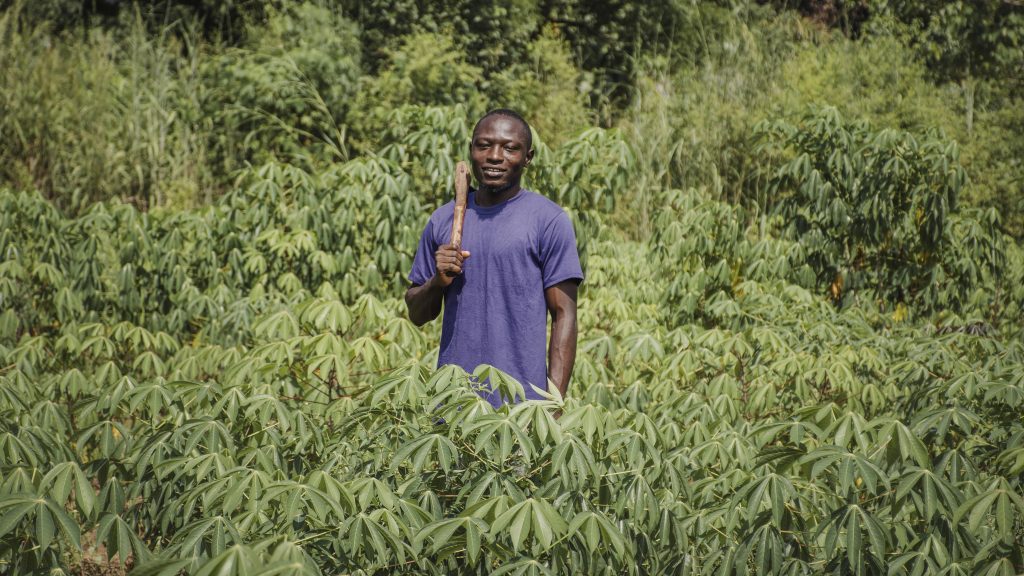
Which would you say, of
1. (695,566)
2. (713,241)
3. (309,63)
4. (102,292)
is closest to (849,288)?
(713,241)

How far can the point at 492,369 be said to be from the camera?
5.39 feet

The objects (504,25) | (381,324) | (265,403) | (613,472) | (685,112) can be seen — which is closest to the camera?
(613,472)

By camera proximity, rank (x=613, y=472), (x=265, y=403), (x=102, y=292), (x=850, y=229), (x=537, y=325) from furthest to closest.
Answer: (x=850, y=229)
(x=102, y=292)
(x=537, y=325)
(x=265, y=403)
(x=613, y=472)

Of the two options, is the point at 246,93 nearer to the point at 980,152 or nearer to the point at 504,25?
the point at 504,25

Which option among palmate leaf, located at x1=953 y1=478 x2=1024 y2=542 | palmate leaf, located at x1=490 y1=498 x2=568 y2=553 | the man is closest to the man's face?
the man

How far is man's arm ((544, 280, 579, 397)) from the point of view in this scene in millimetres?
2027

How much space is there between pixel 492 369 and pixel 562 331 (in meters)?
0.42

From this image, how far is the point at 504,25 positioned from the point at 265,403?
287 inches

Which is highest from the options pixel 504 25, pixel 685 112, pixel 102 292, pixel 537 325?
pixel 504 25

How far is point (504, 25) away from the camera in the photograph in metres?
8.59

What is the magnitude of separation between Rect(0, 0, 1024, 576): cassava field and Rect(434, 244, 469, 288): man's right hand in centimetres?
25

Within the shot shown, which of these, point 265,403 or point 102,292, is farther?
point 102,292

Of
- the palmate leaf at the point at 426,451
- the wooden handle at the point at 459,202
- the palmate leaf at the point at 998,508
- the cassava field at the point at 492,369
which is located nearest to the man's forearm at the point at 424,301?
the wooden handle at the point at 459,202

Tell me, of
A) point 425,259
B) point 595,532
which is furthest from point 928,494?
point 425,259
